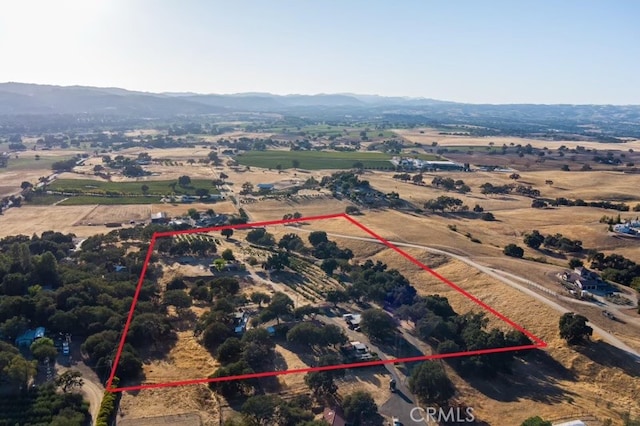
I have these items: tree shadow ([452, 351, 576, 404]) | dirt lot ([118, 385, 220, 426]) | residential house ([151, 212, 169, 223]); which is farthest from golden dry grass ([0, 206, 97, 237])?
tree shadow ([452, 351, 576, 404])

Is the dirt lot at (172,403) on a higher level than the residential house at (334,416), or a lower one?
lower

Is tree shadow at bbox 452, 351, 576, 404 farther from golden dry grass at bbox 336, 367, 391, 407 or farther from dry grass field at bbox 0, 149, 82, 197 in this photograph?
dry grass field at bbox 0, 149, 82, 197

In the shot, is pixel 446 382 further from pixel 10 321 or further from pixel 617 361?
pixel 10 321

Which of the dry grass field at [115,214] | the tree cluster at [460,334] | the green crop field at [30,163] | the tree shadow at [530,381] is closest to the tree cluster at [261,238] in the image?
the dry grass field at [115,214]

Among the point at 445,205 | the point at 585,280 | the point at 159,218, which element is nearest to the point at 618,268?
the point at 585,280

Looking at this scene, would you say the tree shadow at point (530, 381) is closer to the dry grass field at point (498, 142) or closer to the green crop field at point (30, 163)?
the green crop field at point (30, 163)

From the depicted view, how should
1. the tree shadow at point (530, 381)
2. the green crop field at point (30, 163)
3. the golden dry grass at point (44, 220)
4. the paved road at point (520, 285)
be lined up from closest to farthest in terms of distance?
the tree shadow at point (530, 381), the paved road at point (520, 285), the golden dry grass at point (44, 220), the green crop field at point (30, 163)

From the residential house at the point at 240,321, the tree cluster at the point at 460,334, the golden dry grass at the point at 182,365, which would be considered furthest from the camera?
the residential house at the point at 240,321

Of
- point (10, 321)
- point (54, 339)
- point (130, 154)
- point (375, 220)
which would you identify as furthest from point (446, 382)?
point (130, 154)
